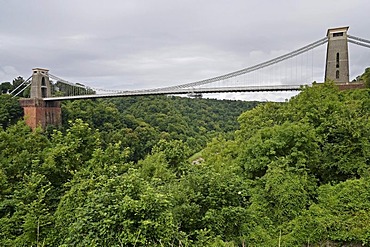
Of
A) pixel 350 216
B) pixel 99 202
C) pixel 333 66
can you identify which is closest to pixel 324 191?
pixel 350 216

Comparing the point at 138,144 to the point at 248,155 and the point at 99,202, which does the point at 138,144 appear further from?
the point at 99,202

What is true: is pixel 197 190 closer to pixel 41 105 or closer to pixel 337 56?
pixel 337 56

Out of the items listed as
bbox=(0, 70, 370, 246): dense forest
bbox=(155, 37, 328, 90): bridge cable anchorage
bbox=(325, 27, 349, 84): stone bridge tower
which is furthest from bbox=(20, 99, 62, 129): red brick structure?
bbox=(325, 27, 349, 84): stone bridge tower

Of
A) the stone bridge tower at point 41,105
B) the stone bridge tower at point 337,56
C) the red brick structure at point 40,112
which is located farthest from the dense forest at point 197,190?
the stone bridge tower at point 41,105

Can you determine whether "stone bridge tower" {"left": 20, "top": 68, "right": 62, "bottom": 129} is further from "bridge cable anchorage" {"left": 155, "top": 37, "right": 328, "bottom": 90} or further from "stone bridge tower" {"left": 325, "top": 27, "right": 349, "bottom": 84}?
"stone bridge tower" {"left": 325, "top": 27, "right": 349, "bottom": 84}

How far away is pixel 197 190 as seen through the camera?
6.78 meters

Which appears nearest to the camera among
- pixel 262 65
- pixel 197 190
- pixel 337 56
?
pixel 197 190

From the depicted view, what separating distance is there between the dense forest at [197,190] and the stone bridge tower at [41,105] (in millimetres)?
22631

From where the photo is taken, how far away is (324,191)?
26.7 feet

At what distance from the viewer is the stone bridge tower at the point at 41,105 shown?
31.0 m

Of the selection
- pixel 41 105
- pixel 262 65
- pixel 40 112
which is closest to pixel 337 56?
pixel 262 65

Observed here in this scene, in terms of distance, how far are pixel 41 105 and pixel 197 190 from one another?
29.6m

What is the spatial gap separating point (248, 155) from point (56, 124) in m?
27.0

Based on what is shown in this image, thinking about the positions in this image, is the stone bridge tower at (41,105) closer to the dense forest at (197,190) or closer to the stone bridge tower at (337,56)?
the dense forest at (197,190)
